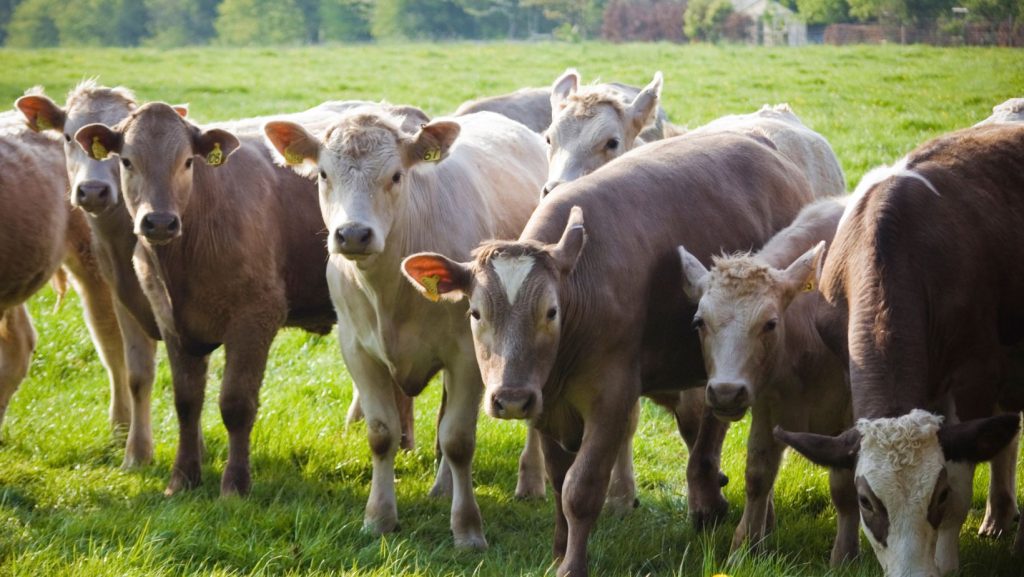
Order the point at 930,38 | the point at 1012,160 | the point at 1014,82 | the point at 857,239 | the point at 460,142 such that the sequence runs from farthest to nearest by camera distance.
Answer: the point at 930,38
the point at 1014,82
the point at 460,142
the point at 1012,160
the point at 857,239

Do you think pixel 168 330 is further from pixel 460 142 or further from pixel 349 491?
pixel 460 142

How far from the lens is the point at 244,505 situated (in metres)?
6.44

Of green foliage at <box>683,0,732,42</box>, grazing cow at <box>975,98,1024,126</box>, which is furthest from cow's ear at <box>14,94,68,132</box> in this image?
green foliage at <box>683,0,732,42</box>

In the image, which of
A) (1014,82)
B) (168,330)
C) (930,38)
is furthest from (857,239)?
(930,38)

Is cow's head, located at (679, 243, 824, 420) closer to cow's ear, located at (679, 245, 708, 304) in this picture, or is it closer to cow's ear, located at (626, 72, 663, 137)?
cow's ear, located at (679, 245, 708, 304)

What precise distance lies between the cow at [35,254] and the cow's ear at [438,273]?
12.2ft

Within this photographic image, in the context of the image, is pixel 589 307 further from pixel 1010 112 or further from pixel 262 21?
pixel 262 21

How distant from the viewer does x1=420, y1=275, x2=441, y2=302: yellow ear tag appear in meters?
5.64

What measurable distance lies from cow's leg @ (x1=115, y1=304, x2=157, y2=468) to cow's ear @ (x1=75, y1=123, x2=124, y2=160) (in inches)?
52.9

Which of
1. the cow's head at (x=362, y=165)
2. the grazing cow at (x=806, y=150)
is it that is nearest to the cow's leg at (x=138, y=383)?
the cow's head at (x=362, y=165)

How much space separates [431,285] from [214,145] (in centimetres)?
210

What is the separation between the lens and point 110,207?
23.9 feet

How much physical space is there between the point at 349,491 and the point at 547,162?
2.92m

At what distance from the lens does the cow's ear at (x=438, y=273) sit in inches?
219
